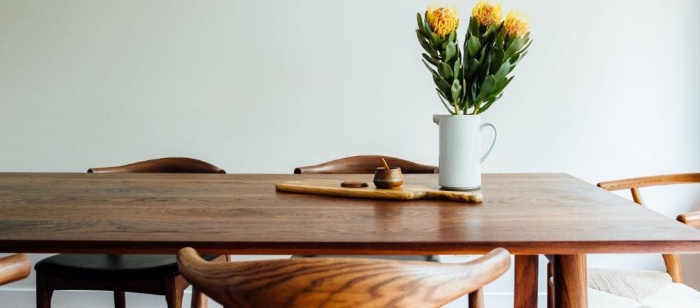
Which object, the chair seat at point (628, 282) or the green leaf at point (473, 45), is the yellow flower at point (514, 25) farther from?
the chair seat at point (628, 282)

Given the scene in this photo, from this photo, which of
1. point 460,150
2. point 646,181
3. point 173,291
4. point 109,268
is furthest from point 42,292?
point 646,181

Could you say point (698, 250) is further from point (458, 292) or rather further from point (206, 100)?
point (206, 100)

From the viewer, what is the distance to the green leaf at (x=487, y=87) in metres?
1.42

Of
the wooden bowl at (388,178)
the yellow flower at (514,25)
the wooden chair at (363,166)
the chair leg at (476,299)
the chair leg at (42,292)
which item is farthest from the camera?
the wooden chair at (363,166)

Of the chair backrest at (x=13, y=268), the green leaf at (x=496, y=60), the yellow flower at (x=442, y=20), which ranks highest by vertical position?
the yellow flower at (x=442, y=20)

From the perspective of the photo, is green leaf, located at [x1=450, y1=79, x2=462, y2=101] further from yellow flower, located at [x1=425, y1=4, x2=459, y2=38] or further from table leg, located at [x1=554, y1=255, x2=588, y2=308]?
table leg, located at [x1=554, y1=255, x2=588, y2=308]

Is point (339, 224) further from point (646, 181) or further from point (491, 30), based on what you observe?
point (646, 181)

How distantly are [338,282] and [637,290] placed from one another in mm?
1203

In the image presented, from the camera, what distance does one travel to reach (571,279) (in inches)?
46.1

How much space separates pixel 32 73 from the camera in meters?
2.81

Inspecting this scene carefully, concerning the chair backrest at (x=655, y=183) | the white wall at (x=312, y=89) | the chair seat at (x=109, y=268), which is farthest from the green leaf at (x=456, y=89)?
the white wall at (x=312, y=89)

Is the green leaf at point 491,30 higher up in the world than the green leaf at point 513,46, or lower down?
higher up

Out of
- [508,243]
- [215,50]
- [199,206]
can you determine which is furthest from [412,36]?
[508,243]

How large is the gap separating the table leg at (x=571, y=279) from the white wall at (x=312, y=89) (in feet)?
5.16
